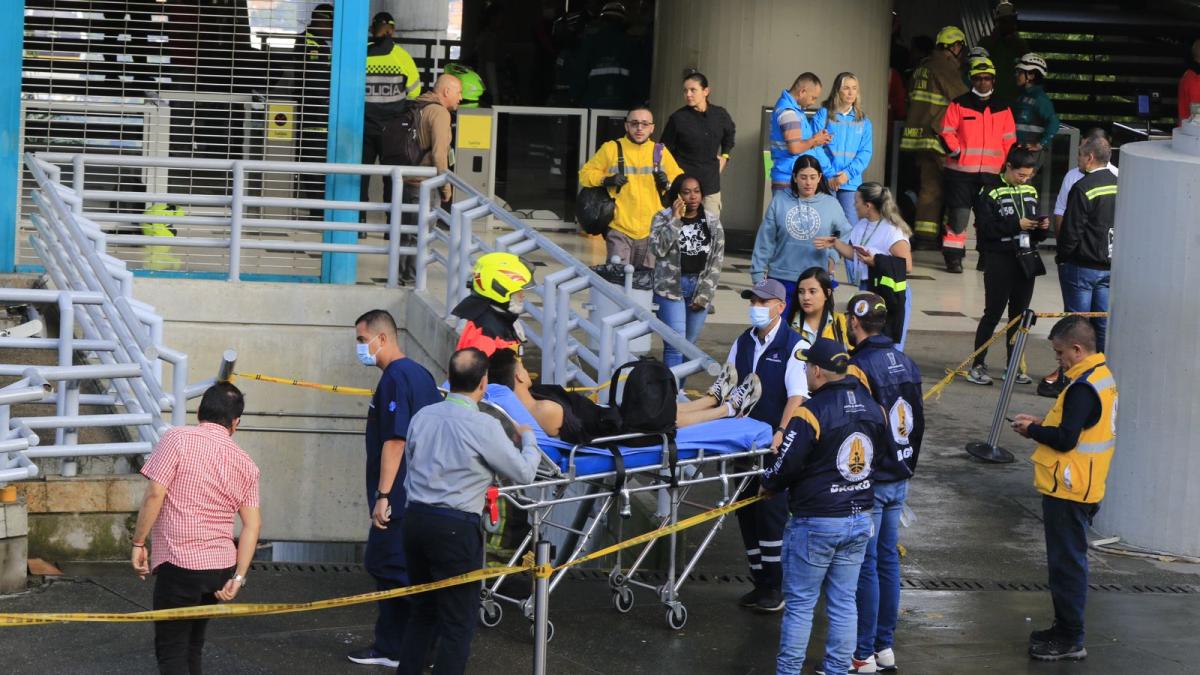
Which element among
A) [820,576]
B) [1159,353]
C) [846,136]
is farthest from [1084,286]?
[820,576]

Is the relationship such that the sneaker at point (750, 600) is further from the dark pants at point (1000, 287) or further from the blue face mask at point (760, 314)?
the dark pants at point (1000, 287)

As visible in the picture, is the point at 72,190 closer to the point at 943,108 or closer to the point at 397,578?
the point at 397,578

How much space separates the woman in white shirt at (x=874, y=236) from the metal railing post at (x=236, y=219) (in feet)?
14.5

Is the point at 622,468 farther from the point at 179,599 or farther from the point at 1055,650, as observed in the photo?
the point at 1055,650

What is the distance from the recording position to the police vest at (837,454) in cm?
702

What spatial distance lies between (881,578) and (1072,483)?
992mm

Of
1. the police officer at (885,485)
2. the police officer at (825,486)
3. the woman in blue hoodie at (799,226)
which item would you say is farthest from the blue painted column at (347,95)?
the police officer at (825,486)

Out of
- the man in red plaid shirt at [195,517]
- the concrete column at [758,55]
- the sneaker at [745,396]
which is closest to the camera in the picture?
the man in red plaid shirt at [195,517]

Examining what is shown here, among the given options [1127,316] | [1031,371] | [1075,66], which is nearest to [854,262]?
[1127,316]

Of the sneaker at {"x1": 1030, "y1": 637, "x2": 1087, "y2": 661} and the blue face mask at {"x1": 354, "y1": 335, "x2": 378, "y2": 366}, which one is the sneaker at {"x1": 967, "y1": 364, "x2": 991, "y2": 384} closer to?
the sneaker at {"x1": 1030, "y1": 637, "x2": 1087, "y2": 661}

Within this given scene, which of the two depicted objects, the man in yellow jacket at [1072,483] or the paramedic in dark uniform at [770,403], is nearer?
the man in yellow jacket at [1072,483]

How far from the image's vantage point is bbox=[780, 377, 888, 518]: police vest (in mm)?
7016

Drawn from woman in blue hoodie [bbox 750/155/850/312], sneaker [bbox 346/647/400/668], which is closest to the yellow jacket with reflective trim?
woman in blue hoodie [bbox 750/155/850/312]

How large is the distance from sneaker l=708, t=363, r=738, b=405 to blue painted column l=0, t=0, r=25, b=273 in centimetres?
769
